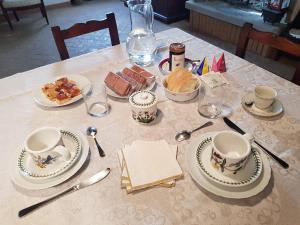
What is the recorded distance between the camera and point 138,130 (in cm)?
80

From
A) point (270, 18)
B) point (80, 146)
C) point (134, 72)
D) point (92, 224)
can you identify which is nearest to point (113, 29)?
point (134, 72)

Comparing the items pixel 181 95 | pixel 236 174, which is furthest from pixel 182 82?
pixel 236 174

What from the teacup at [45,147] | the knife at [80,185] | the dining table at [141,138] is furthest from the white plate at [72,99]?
the knife at [80,185]

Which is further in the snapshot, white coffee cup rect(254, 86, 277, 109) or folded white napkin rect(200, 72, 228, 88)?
folded white napkin rect(200, 72, 228, 88)

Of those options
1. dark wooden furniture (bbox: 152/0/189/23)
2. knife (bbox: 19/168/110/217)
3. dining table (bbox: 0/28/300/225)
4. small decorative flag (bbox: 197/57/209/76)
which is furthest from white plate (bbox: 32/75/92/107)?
dark wooden furniture (bbox: 152/0/189/23)

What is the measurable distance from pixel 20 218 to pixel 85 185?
6.3 inches

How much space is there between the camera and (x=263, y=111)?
834mm

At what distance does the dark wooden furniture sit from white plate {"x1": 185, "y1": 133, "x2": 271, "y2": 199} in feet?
10.1

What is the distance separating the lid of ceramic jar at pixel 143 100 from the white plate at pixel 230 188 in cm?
21

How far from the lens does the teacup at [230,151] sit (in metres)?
0.58

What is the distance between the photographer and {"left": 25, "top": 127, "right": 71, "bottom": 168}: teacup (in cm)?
62

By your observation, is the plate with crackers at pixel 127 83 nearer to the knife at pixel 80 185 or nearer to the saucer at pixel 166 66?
the saucer at pixel 166 66

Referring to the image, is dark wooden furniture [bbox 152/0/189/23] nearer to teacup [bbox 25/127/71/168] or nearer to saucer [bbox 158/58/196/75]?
saucer [bbox 158/58/196/75]

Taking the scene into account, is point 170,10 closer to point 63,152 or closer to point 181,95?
point 181,95
